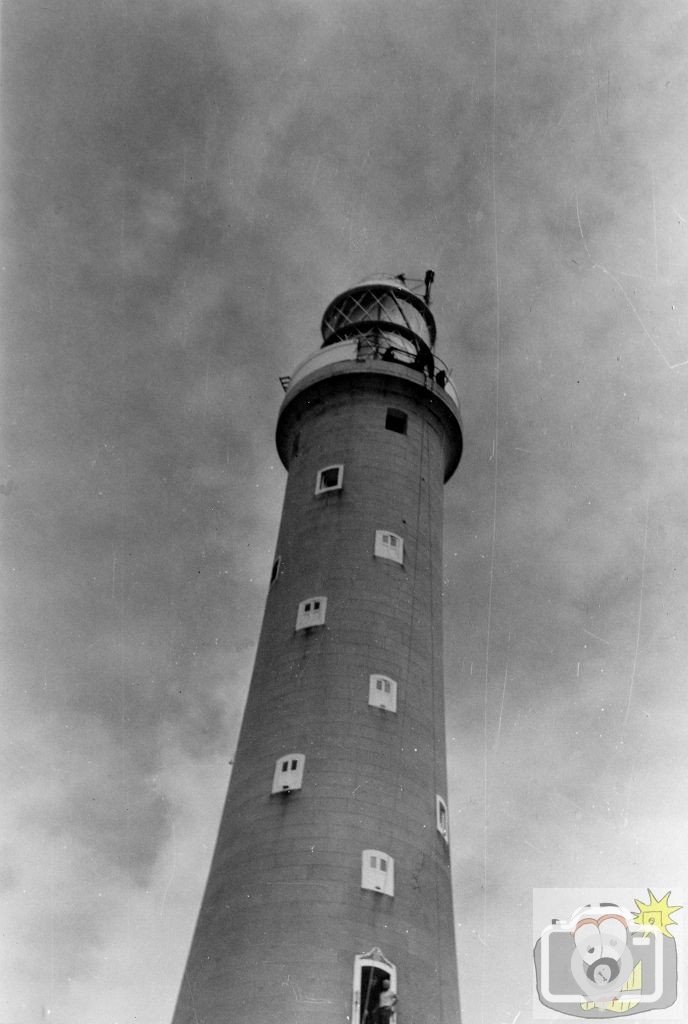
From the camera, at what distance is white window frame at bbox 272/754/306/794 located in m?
27.7

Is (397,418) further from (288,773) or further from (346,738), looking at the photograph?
(288,773)

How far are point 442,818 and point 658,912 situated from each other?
990 cm

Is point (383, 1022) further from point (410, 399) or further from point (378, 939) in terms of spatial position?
point (410, 399)

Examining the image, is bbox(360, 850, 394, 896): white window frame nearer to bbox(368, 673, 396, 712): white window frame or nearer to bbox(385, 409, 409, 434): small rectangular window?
bbox(368, 673, 396, 712): white window frame

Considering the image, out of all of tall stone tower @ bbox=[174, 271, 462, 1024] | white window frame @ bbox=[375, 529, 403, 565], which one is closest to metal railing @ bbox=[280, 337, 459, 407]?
tall stone tower @ bbox=[174, 271, 462, 1024]

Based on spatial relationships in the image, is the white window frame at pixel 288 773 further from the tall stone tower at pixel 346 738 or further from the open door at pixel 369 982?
the open door at pixel 369 982

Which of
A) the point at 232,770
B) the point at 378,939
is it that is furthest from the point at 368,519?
the point at 378,939

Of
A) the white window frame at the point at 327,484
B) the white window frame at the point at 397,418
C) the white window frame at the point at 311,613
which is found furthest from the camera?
the white window frame at the point at 397,418

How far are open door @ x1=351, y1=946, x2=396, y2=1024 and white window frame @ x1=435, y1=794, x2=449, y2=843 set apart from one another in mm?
5111

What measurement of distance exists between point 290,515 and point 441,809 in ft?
39.6

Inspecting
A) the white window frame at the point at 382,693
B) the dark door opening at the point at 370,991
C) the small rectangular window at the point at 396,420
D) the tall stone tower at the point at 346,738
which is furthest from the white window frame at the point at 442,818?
the small rectangular window at the point at 396,420

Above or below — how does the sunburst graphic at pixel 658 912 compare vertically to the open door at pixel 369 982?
above

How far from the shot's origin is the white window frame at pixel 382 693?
29.5m

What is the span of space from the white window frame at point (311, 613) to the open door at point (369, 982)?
33.3 feet
